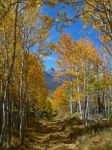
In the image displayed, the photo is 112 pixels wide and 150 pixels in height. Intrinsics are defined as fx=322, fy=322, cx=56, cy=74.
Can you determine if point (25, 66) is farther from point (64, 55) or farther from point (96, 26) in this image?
point (64, 55)

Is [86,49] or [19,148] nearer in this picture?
[19,148]

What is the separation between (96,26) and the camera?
43.9 ft

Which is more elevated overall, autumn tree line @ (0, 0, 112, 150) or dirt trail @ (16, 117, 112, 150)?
autumn tree line @ (0, 0, 112, 150)

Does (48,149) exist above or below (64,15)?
below

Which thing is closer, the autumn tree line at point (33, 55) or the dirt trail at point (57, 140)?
the autumn tree line at point (33, 55)

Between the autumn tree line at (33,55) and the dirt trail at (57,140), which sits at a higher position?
the autumn tree line at (33,55)

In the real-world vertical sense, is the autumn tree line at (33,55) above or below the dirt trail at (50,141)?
above

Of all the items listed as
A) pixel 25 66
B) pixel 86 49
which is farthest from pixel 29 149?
pixel 86 49

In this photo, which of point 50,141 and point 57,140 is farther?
point 57,140

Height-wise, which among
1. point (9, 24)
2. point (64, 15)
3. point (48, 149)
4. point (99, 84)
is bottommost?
point (48, 149)

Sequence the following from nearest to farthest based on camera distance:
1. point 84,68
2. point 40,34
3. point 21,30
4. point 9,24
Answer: point 9,24 → point 21,30 → point 40,34 → point 84,68

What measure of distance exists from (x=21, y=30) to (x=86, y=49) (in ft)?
35.3

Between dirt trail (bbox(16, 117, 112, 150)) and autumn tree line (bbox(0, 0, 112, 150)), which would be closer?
autumn tree line (bbox(0, 0, 112, 150))

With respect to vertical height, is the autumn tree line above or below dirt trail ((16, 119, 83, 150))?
above
